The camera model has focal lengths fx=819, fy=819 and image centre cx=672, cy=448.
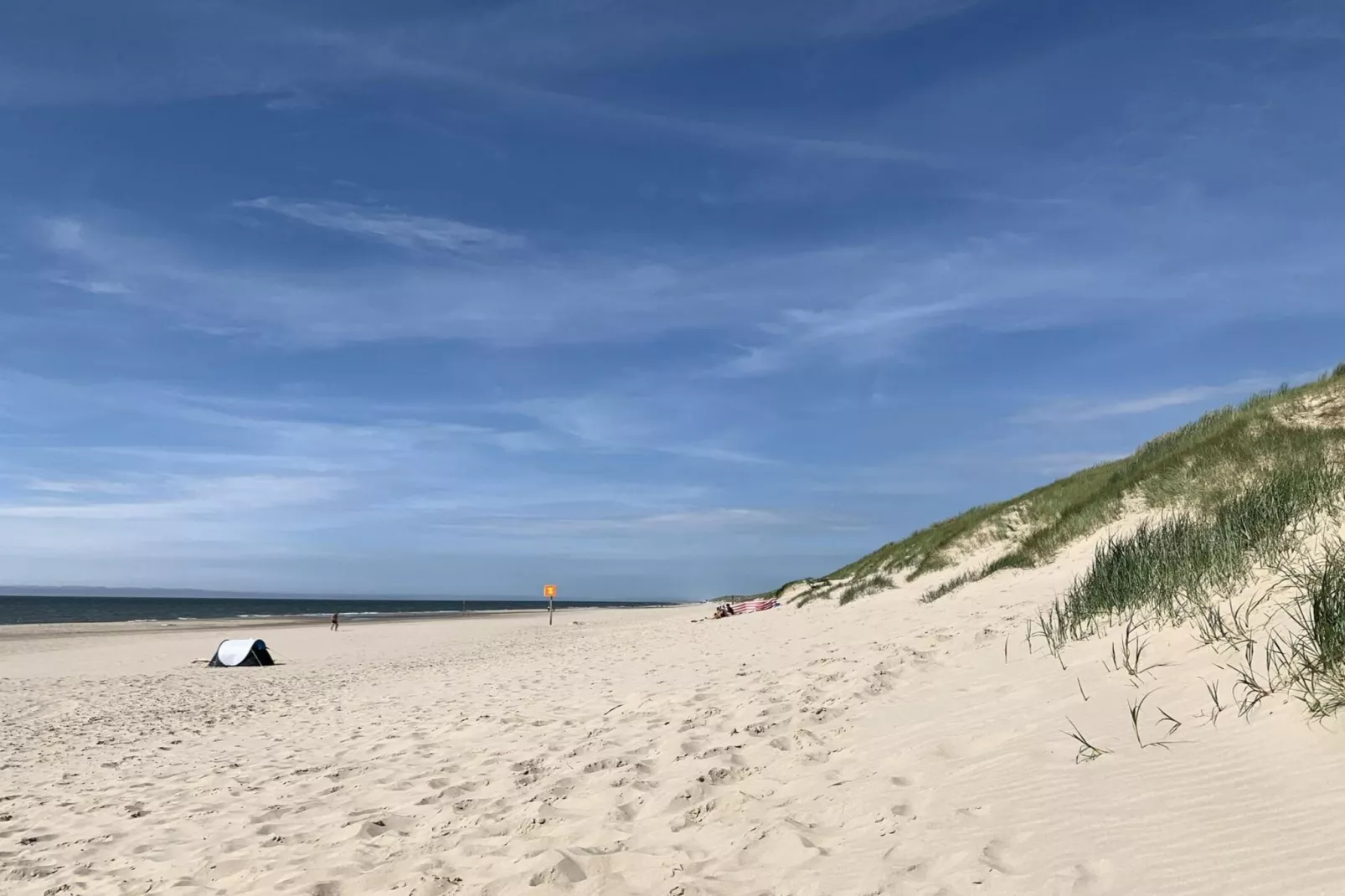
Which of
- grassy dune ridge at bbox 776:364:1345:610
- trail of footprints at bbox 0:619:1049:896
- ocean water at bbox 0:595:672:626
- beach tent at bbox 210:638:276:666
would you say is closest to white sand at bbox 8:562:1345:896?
trail of footprints at bbox 0:619:1049:896

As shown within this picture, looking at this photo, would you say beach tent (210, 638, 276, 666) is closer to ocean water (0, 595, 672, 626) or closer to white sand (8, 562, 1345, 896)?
white sand (8, 562, 1345, 896)

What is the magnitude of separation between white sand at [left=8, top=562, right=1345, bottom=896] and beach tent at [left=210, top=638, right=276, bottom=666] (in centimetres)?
1095

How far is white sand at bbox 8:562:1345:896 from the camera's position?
3510 mm

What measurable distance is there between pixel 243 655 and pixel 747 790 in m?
20.6

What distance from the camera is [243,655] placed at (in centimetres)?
2167

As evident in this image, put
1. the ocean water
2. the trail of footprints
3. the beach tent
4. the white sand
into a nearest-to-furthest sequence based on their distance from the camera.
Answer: the white sand → the trail of footprints → the beach tent → the ocean water

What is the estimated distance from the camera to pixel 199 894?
454 centimetres

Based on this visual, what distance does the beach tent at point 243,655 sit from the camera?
70.9 ft

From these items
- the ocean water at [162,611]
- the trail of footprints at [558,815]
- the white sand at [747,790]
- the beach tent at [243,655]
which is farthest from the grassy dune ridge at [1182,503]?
the ocean water at [162,611]

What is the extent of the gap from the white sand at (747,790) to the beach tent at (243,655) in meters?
10.9

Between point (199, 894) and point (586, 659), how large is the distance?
11300mm

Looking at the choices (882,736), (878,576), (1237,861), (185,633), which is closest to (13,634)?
(185,633)

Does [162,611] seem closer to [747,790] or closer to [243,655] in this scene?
[243,655]

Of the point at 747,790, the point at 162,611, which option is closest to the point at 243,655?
the point at 747,790
